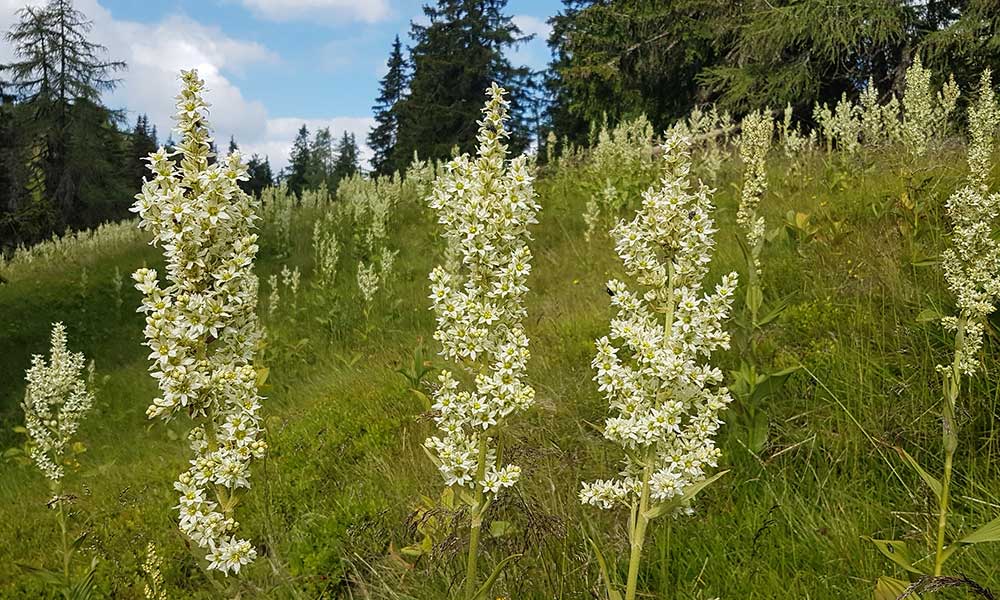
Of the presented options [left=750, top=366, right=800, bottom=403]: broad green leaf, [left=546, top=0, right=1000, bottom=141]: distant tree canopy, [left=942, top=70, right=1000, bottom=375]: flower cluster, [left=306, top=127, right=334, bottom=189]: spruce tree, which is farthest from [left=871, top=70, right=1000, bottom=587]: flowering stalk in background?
[left=306, top=127, right=334, bottom=189]: spruce tree

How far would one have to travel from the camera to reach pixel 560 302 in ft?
20.1

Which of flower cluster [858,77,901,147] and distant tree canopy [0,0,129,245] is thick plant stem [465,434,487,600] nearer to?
flower cluster [858,77,901,147]

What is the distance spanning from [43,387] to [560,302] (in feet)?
14.5

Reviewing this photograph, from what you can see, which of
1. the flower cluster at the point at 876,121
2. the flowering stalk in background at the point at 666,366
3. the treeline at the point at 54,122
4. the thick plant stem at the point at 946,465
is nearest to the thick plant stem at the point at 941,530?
the thick plant stem at the point at 946,465

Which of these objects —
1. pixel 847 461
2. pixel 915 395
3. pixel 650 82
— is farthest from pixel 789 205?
pixel 650 82

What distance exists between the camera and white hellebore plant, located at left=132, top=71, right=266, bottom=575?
1759 mm

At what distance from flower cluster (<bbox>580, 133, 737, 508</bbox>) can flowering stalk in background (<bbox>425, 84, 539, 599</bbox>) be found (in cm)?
35

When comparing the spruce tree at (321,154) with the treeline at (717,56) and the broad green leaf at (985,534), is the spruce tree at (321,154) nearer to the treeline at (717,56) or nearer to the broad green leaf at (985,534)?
the treeline at (717,56)

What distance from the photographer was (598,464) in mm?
3191

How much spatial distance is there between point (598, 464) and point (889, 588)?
1573 millimetres

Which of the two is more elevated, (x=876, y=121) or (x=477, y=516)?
(x=876, y=121)

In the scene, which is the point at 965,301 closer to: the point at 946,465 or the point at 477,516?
the point at 946,465

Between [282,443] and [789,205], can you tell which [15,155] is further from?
[789,205]

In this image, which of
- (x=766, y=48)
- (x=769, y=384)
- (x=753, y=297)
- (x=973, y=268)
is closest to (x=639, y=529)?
(x=769, y=384)
